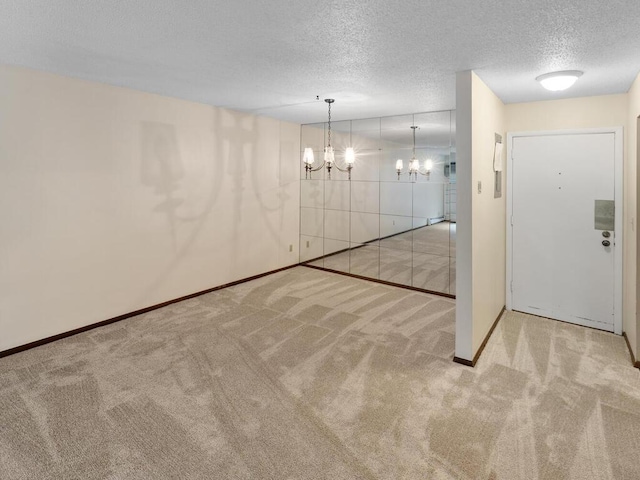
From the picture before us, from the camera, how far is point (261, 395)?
2629 mm

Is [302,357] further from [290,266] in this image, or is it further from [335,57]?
[290,266]

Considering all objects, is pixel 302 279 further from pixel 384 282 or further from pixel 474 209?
pixel 474 209

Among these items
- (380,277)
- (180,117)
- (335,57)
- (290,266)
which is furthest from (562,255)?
(180,117)

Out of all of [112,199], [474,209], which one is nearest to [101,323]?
[112,199]

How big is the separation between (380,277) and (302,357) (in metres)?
2.73

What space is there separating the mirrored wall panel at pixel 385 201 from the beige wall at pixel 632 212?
1.82 m

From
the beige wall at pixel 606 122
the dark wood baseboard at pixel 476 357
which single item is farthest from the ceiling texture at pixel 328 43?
the dark wood baseboard at pixel 476 357

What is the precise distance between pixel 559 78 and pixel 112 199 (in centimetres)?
422

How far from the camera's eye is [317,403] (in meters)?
2.53

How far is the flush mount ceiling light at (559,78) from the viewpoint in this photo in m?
2.97

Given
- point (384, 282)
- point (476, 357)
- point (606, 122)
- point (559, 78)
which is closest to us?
point (559, 78)

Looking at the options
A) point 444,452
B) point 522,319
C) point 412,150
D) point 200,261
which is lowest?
point 444,452

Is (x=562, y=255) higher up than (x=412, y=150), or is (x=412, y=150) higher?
(x=412, y=150)

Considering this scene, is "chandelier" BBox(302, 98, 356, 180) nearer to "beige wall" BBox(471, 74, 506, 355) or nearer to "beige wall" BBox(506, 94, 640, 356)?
"beige wall" BBox(471, 74, 506, 355)
